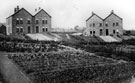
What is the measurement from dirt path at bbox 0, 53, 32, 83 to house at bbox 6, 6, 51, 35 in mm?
34495

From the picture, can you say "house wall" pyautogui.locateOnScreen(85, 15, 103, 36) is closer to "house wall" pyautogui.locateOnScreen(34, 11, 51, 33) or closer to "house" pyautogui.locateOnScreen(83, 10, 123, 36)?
"house" pyautogui.locateOnScreen(83, 10, 123, 36)

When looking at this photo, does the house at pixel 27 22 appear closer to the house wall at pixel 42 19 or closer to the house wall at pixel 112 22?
the house wall at pixel 42 19

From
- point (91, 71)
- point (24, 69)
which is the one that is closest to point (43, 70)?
point (24, 69)

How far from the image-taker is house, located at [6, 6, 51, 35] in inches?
2138

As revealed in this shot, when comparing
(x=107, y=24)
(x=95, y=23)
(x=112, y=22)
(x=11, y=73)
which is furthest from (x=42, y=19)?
(x=11, y=73)

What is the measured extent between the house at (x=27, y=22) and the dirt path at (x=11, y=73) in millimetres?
34495

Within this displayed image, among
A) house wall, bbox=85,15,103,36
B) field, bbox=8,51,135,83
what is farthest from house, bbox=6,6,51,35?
field, bbox=8,51,135,83

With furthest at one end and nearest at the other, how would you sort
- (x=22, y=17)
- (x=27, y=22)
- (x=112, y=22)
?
(x=112, y=22) → (x=27, y=22) → (x=22, y=17)

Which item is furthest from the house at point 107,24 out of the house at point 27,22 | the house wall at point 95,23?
the house at point 27,22

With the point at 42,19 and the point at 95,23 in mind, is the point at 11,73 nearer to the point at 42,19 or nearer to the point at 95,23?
the point at 42,19

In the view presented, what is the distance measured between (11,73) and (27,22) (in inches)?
1584

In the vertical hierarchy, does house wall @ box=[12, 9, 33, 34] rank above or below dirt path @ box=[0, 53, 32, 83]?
above

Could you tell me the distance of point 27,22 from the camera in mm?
56094

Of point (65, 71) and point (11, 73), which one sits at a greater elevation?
point (11, 73)
